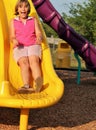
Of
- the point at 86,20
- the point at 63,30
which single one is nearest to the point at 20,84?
the point at 63,30

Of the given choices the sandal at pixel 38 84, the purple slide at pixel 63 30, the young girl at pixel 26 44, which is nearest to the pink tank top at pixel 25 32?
the young girl at pixel 26 44

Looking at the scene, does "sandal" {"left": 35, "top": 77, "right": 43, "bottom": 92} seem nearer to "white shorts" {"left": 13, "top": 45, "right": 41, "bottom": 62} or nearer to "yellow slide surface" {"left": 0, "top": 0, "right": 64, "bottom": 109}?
"yellow slide surface" {"left": 0, "top": 0, "right": 64, "bottom": 109}

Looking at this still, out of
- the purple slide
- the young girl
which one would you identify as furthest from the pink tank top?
the purple slide

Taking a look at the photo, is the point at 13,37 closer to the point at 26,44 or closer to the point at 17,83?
the point at 26,44

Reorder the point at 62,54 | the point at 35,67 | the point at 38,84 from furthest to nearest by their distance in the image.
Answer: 1. the point at 62,54
2. the point at 35,67
3. the point at 38,84

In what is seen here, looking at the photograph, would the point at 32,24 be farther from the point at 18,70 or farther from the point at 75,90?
the point at 75,90

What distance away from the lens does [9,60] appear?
4199 millimetres

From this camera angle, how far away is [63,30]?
625cm

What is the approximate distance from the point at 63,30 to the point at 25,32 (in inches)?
86.6

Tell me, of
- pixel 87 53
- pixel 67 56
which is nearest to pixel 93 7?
pixel 67 56

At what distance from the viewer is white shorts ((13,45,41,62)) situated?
13.1 feet

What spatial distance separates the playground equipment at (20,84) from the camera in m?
3.18

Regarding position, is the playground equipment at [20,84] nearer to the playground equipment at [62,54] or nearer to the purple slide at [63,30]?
the purple slide at [63,30]

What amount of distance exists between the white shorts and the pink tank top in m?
0.06
